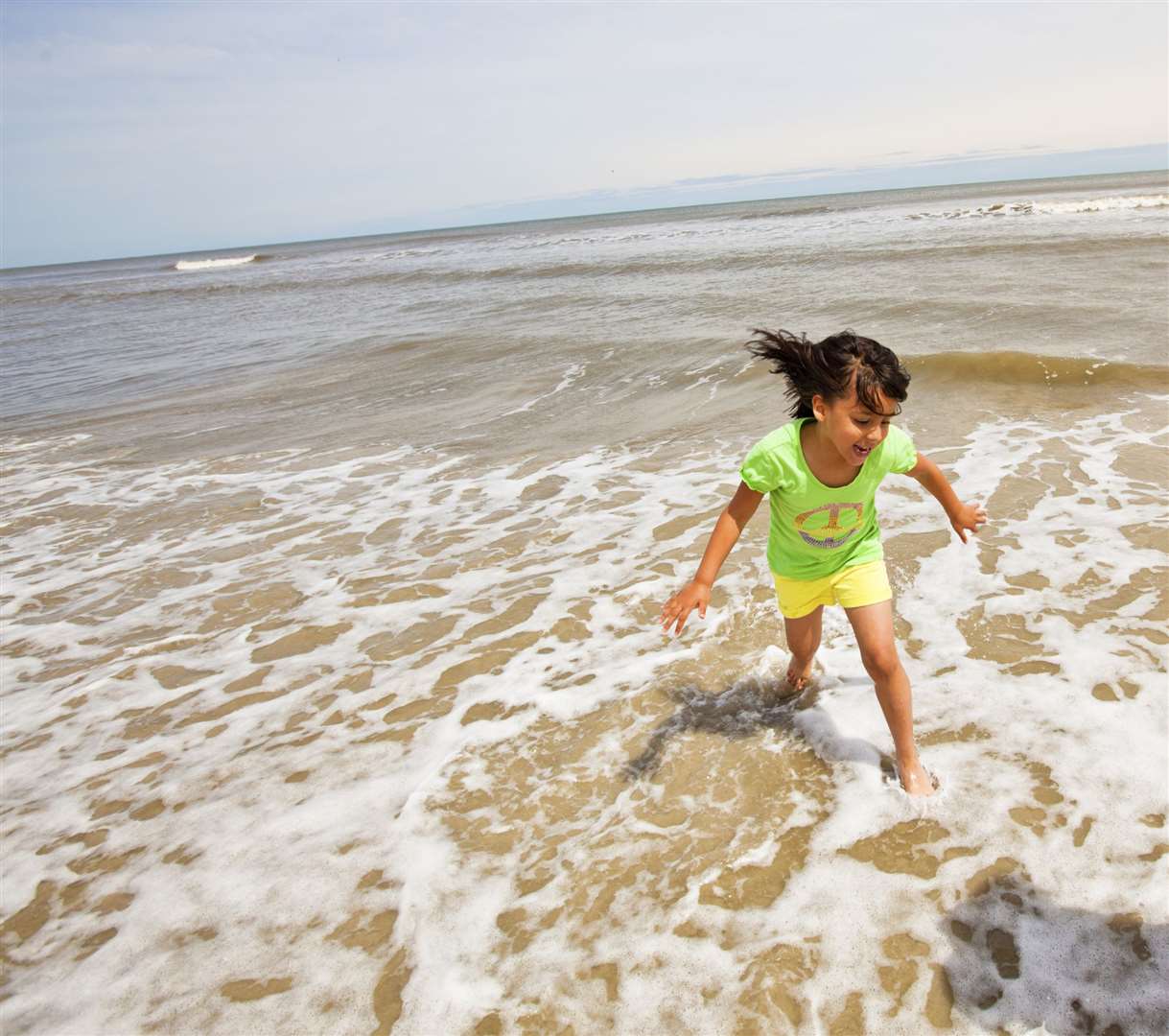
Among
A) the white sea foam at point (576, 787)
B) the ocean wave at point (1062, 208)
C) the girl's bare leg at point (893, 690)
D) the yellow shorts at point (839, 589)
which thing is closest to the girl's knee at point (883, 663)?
the girl's bare leg at point (893, 690)

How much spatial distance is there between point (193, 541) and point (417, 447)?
8.04 ft

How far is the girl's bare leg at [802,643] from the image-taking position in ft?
10.8

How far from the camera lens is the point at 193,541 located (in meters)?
5.98

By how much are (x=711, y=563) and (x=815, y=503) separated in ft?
1.59

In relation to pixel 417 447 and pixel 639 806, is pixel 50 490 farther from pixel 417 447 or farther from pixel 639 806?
pixel 639 806

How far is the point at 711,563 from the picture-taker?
9.02 ft

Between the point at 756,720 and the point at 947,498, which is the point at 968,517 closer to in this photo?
the point at 947,498

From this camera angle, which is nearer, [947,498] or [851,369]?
[851,369]

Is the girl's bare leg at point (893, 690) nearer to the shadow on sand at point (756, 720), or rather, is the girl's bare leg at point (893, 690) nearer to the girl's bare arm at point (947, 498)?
the shadow on sand at point (756, 720)

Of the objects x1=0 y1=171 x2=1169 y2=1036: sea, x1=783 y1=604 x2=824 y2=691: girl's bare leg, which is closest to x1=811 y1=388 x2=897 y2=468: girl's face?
x1=783 y1=604 x2=824 y2=691: girl's bare leg

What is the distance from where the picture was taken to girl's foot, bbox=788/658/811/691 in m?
3.50

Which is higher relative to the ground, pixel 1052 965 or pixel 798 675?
pixel 798 675

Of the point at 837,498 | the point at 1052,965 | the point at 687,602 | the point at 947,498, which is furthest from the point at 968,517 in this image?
the point at 1052,965

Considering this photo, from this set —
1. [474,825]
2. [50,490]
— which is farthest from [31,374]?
[474,825]
